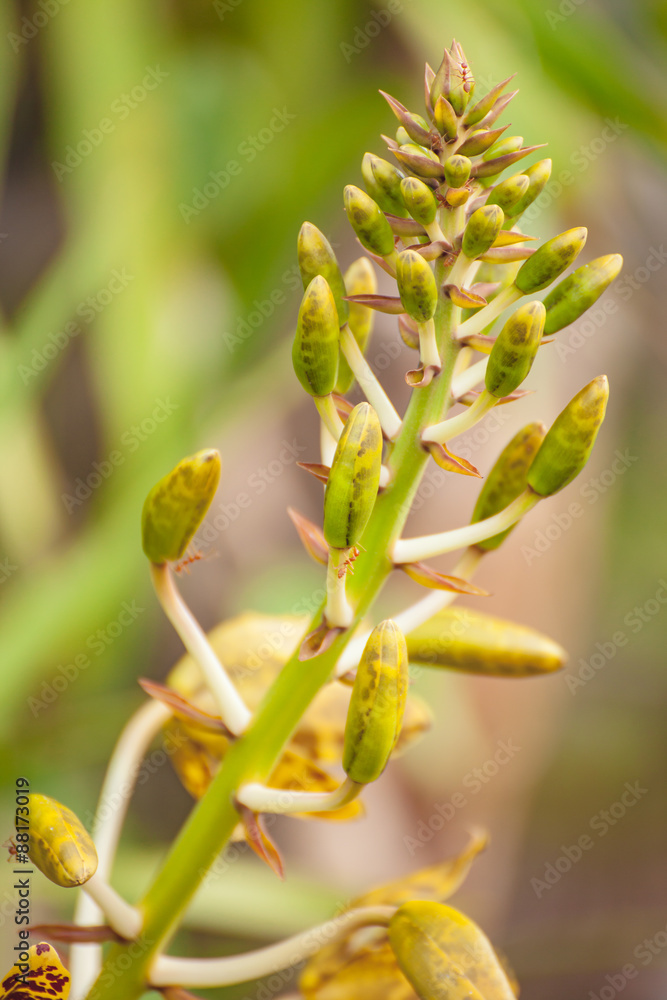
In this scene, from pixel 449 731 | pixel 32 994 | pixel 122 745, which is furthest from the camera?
pixel 449 731

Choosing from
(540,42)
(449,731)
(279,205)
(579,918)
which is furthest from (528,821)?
(540,42)

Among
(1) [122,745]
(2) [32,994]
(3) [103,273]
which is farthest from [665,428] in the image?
(2) [32,994]

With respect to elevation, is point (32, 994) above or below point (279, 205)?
below

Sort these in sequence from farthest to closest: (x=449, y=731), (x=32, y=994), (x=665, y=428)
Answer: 1. (x=665, y=428)
2. (x=449, y=731)
3. (x=32, y=994)

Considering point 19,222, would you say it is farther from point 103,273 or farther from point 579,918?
point 579,918

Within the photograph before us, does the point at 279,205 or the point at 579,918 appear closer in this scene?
the point at 279,205

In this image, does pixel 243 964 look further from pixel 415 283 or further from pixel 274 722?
pixel 415 283

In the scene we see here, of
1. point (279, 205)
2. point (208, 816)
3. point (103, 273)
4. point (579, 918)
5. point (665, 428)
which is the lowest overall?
point (579, 918)
